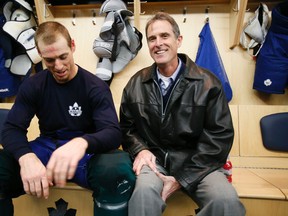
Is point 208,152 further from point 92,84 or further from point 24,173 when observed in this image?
point 24,173

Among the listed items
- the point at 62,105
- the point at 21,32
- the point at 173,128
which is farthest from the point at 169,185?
the point at 21,32

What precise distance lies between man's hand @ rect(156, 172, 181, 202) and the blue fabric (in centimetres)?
90

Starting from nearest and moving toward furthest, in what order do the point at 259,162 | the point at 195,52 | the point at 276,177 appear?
1. the point at 276,177
2. the point at 259,162
3. the point at 195,52

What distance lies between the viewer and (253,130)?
1.47 meters

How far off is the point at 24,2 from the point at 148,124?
4.47ft

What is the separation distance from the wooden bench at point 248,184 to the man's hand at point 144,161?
0.17m

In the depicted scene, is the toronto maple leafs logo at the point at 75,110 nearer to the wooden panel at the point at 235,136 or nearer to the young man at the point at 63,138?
the young man at the point at 63,138

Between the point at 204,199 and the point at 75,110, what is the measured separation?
603 millimetres

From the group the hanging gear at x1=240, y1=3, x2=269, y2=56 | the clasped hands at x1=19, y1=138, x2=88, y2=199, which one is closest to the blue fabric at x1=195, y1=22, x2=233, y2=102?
the hanging gear at x1=240, y1=3, x2=269, y2=56

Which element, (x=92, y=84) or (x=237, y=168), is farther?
(x=237, y=168)

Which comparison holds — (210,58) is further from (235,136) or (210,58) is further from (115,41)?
(115,41)

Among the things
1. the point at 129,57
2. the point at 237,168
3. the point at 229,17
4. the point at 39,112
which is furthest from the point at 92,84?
the point at 229,17

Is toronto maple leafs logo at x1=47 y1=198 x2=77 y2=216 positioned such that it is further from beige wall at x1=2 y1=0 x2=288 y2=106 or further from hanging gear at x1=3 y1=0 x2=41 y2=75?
hanging gear at x1=3 y1=0 x2=41 y2=75

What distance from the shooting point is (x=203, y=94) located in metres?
0.96
